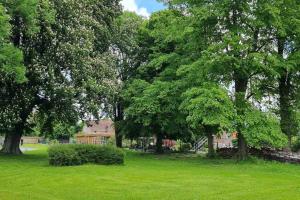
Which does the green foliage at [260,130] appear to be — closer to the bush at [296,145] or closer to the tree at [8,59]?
the bush at [296,145]

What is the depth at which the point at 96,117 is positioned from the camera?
3722 centimetres

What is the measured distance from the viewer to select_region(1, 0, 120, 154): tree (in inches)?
1329

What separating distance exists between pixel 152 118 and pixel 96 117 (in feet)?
20.7

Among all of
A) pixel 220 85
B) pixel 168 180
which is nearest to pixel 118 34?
pixel 220 85

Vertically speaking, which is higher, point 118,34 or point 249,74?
point 118,34

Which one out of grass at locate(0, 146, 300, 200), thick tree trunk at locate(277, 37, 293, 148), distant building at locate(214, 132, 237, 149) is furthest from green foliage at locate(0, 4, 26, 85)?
distant building at locate(214, 132, 237, 149)

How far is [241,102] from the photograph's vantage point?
31.9 m

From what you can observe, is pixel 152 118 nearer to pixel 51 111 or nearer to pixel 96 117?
pixel 96 117

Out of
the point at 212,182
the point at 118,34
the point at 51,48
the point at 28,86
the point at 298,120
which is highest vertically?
the point at 118,34

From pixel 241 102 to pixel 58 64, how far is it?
41.3 ft

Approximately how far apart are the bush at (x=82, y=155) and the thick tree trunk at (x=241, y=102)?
791cm

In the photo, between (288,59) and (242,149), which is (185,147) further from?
(288,59)

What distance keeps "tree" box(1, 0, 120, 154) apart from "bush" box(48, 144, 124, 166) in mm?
6355

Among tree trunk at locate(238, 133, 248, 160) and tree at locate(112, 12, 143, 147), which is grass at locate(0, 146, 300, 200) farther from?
tree at locate(112, 12, 143, 147)
